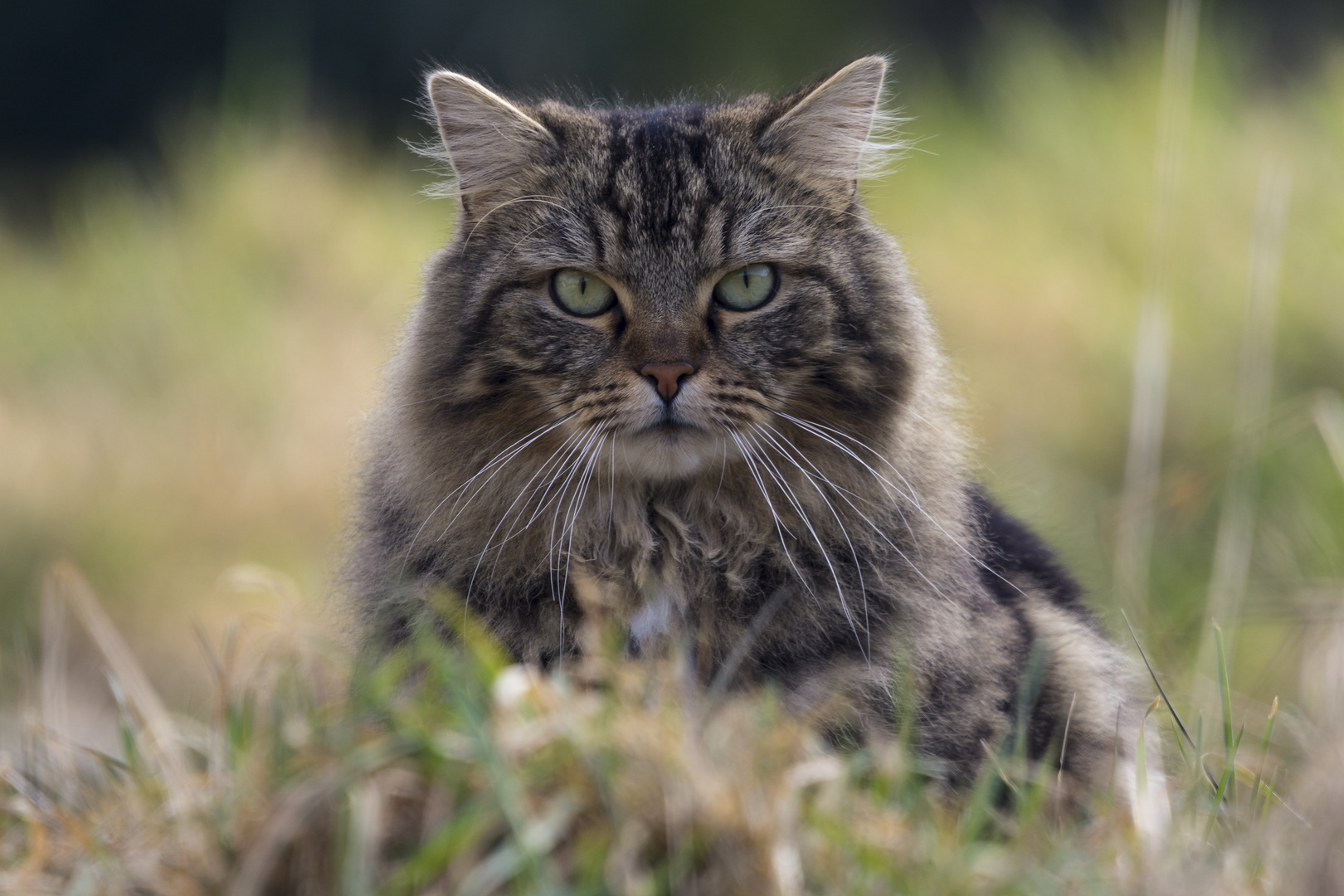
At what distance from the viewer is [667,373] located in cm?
195

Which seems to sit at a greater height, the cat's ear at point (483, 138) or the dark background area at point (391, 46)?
the dark background area at point (391, 46)

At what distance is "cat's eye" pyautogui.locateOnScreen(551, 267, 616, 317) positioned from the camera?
207cm

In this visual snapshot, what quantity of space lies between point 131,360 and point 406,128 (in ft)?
9.77

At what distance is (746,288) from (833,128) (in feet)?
1.28

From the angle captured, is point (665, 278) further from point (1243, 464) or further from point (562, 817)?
point (1243, 464)

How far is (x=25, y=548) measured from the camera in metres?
5.21

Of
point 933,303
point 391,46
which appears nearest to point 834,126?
point 933,303

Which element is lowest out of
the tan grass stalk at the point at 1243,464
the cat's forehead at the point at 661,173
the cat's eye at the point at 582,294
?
the tan grass stalk at the point at 1243,464

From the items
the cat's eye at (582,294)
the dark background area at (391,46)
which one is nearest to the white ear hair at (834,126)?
the cat's eye at (582,294)

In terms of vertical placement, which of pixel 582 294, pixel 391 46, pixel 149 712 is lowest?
pixel 149 712

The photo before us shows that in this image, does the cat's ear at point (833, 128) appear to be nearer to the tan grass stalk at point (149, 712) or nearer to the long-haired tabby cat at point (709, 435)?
the long-haired tabby cat at point (709, 435)

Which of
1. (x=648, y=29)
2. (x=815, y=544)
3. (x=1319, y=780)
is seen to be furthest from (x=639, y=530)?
(x=648, y=29)

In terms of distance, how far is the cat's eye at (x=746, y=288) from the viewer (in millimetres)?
2070

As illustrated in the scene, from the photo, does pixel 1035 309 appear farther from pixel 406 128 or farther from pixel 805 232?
pixel 406 128
